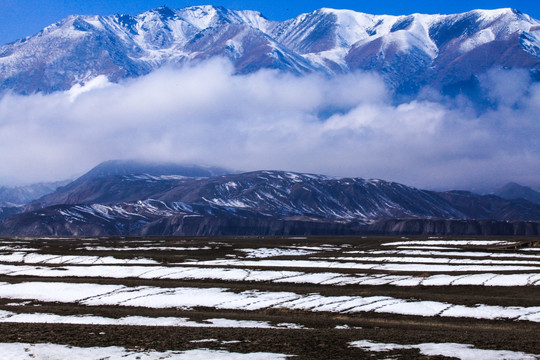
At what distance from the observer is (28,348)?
28109 millimetres

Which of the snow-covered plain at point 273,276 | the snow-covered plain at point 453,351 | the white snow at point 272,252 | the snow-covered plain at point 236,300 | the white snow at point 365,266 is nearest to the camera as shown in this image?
the snow-covered plain at point 453,351

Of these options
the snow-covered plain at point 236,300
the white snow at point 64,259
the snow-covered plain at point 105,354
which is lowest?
the snow-covered plain at point 236,300

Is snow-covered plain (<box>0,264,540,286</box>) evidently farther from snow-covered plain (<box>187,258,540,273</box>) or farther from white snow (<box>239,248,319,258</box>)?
white snow (<box>239,248,319,258</box>)

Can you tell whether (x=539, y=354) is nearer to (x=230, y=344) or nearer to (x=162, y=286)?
(x=230, y=344)

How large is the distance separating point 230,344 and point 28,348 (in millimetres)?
9144

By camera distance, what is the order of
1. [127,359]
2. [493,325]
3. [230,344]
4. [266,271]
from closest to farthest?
[127,359]
[230,344]
[493,325]
[266,271]

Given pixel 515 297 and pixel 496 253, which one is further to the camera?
pixel 496 253

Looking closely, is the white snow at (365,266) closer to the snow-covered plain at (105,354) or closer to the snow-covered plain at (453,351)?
the snow-covered plain at (453,351)

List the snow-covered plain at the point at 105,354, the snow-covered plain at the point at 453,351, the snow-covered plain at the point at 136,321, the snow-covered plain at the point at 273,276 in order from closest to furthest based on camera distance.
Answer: the snow-covered plain at the point at 105,354, the snow-covered plain at the point at 453,351, the snow-covered plain at the point at 136,321, the snow-covered plain at the point at 273,276

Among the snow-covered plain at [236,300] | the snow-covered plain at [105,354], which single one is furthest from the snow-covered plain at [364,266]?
the snow-covered plain at [105,354]

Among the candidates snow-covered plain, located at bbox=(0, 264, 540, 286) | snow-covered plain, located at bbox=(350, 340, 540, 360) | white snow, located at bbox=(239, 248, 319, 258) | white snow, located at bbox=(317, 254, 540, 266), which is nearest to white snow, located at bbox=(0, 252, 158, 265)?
snow-covered plain, located at bbox=(0, 264, 540, 286)

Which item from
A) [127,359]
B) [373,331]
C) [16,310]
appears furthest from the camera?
[16,310]

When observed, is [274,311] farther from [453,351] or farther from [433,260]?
[433,260]

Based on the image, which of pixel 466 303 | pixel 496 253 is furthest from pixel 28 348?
pixel 496 253
